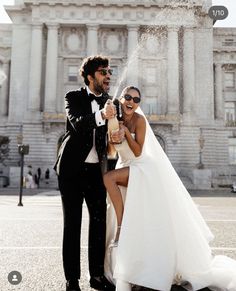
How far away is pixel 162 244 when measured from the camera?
348 centimetres

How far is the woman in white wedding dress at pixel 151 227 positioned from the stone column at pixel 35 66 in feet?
132

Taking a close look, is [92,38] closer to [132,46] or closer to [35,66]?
[132,46]

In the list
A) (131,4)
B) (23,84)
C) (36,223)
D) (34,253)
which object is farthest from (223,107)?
(34,253)

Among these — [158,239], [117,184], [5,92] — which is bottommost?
[158,239]

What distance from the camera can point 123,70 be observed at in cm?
4319

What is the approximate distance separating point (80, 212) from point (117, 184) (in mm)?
469

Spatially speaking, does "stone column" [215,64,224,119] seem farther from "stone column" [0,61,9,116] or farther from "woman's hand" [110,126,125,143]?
"woman's hand" [110,126,125,143]

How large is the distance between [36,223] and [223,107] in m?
41.6

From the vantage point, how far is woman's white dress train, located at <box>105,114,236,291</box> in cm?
341

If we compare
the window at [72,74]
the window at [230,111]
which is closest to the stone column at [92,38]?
the window at [72,74]

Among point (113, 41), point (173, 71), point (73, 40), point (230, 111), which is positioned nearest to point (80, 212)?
point (173, 71)

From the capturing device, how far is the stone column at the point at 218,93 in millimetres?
46969

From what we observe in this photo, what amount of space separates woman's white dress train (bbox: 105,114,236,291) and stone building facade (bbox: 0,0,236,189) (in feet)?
123

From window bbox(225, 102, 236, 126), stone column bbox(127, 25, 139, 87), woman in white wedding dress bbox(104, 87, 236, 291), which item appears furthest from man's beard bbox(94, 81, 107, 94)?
window bbox(225, 102, 236, 126)
